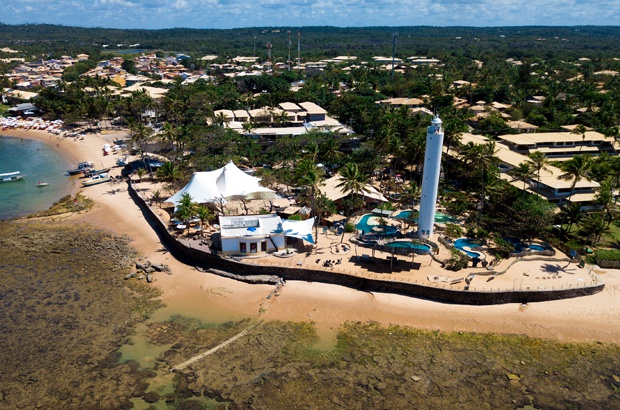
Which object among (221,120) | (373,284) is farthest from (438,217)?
(221,120)

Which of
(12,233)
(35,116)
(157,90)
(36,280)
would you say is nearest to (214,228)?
(36,280)

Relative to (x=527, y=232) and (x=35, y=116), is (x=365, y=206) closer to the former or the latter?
(x=527, y=232)

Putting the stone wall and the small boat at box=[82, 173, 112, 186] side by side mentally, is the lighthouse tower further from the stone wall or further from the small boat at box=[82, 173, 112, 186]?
the small boat at box=[82, 173, 112, 186]

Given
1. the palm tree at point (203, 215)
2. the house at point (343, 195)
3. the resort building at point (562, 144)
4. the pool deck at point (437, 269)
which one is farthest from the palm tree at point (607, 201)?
the palm tree at point (203, 215)

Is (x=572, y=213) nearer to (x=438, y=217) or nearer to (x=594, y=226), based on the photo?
(x=594, y=226)

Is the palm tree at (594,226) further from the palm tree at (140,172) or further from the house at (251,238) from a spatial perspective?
the palm tree at (140,172)
